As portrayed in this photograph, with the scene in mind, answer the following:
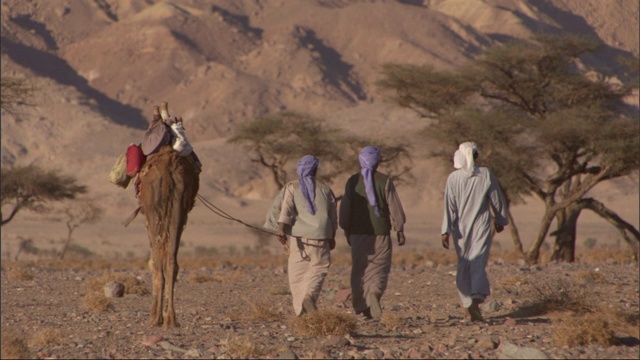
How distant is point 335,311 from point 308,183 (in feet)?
5.11

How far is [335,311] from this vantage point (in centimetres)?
979

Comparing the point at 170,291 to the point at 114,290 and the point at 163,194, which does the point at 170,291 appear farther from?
the point at 114,290

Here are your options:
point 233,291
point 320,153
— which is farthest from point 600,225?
point 233,291

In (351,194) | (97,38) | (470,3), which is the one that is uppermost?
(470,3)

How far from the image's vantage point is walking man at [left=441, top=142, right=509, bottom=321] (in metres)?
10.9

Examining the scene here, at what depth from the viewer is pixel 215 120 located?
8712 cm

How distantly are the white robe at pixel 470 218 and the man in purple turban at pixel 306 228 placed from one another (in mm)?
1176

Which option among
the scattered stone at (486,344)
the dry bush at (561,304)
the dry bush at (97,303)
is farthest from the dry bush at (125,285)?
the scattered stone at (486,344)

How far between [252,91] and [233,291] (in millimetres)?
73474

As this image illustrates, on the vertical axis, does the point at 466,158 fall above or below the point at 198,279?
above

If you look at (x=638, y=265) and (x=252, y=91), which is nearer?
(x=638, y=265)

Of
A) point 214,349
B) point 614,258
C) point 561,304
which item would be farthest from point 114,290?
point 614,258

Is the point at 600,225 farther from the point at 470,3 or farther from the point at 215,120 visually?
the point at 470,3

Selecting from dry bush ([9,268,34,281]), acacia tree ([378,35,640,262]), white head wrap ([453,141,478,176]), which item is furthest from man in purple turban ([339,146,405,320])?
acacia tree ([378,35,640,262])
